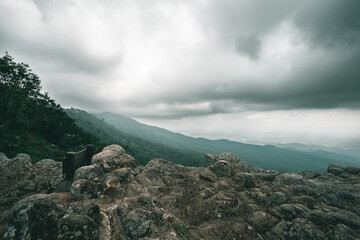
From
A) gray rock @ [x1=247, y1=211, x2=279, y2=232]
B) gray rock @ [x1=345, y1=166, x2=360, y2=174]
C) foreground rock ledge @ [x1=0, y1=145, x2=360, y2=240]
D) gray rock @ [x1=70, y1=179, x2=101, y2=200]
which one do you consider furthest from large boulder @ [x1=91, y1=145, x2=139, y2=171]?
gray rock @ [x1=345, y1=166, x2=360, y2=174]

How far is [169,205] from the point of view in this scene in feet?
33.2

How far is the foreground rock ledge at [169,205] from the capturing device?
6156 mm

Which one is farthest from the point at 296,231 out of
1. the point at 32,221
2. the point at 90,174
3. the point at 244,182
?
the point at 90,174

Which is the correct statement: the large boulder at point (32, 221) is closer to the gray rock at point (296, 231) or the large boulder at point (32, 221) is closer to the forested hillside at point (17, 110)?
the gray rock at point (296, 231)

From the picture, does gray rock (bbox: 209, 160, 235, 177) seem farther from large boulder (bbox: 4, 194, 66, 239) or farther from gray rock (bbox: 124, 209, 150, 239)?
large boulder (bbox: 4, 194, 66, 239)

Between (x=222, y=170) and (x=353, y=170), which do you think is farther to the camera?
(x=353, y=170)

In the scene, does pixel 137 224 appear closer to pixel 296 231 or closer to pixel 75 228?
pixel 75 228

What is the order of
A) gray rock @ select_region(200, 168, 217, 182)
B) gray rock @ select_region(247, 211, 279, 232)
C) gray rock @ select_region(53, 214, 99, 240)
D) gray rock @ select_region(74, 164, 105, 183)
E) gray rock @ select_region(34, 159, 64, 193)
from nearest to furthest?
gray rock @ select_region(53, 214, 99, 240), gray rock @ select_region(247, 211, 279, 232), gray rock @ select_region(74, 164, 105, 183), gray rock @ select_region(34, 159, 64, 193), gray rock @ select_region(200, 168, 217, 182)

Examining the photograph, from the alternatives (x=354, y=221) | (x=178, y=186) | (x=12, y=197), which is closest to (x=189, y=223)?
(x=178, y=186)

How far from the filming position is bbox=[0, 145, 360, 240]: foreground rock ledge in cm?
616

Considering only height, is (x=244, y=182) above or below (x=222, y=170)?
below

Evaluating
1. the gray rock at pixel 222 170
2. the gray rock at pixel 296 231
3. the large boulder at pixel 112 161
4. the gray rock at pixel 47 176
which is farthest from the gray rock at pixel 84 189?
the gray rock at pixel 296 231

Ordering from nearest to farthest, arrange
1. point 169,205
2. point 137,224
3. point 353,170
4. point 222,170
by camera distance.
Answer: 1. point 137,224
2. point 169,205
3. point 222,170
4. point 353,170

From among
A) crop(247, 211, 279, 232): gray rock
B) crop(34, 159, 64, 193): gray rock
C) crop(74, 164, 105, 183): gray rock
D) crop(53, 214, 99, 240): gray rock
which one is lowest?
crop(34, 159, 64, 193): gray rock
